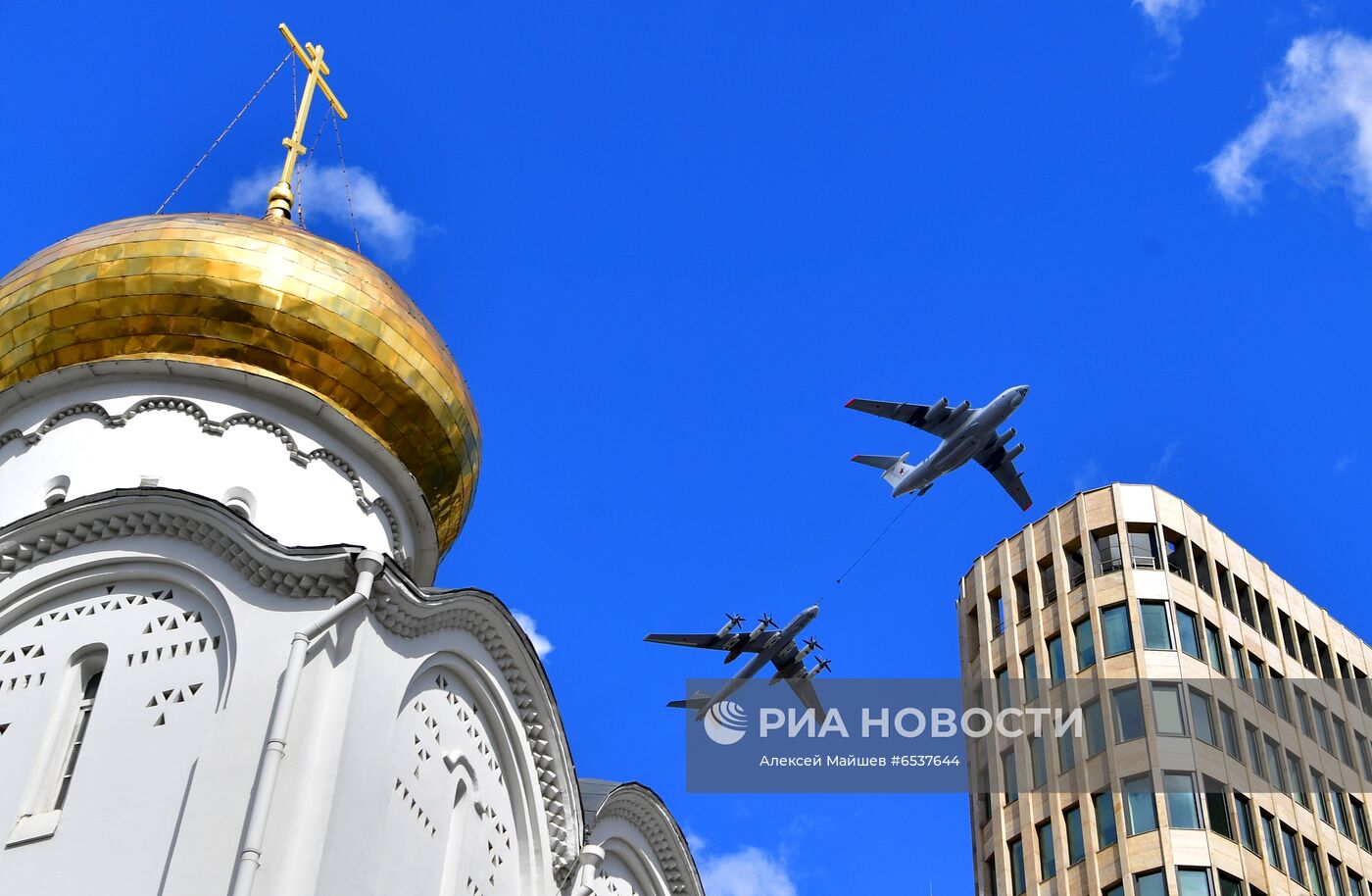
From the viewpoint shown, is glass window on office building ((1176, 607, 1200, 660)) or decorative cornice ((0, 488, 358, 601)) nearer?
decorative cornice ((0, 488, 358, 601))

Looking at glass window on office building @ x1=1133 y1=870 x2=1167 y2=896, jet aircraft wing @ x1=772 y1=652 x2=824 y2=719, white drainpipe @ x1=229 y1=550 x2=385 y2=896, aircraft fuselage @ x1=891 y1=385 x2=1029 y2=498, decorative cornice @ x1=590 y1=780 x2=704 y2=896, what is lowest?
white drainpipe @ x1=229 y1=550 x2=385 y2=896

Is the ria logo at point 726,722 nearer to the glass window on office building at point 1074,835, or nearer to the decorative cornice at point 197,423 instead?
the glass window on office building at point 1074,835

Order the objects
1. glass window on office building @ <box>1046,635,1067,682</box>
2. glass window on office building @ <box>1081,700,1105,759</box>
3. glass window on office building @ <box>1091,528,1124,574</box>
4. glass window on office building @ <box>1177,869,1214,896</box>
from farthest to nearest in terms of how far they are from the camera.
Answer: glass window on office building @ <box>1091,528,1124,574</box> → glass window on office building @ <box>1046,635,1067,682</box> → glass window on office building @ <box>1081,700,1105,759</box> → glass window on office building @ <box>1177,869,1214,896</box>

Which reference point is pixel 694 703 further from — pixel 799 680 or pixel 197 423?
pixel 197 423

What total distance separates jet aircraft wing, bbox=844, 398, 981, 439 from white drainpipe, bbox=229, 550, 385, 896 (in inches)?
762

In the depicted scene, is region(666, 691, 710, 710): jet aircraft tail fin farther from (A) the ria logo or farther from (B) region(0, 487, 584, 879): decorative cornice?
(B) region(0, 487, 584, 879): decorative cornice

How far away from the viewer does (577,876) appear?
1274 centimetres

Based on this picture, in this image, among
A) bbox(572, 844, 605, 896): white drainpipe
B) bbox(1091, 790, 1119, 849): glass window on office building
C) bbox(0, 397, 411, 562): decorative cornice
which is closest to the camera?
bbox(572, 844, 605, 896): white drainpipe

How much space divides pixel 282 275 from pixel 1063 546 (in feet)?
79.2

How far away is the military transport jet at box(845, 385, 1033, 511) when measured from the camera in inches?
1149

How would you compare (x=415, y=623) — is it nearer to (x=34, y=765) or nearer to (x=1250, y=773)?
(x=34, y=765)

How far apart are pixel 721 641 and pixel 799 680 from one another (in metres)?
1.78

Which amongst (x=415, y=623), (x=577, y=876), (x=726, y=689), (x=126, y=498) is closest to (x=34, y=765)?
(x=126, y=498)

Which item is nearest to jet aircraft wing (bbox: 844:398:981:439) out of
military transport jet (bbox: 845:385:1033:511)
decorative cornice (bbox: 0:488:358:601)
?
military transport jet (bbox: 845:385:1033:511)
